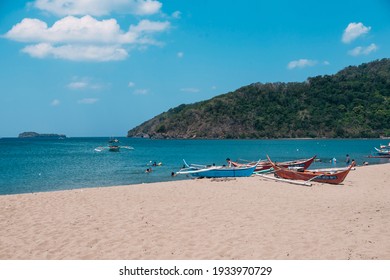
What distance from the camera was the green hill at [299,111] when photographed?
472 ft

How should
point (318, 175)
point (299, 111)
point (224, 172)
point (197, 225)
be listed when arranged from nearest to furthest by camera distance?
point (197, 225) < point (318, 175) < point (224, 172) < point (299, 111)

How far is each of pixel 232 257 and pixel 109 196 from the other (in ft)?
32.9

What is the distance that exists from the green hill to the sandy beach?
139 metres

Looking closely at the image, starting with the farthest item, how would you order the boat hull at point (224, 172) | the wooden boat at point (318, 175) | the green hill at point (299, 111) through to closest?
the green hill at point (299, 111), the boat hull at point (224, 172), the wooden boat at point (318, 175)

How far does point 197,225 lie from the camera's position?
10695mm

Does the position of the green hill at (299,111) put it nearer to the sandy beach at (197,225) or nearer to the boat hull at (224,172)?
the boat hull at (224,172)

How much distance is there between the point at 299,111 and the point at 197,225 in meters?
157

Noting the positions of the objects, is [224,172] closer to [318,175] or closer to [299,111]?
[318,175]

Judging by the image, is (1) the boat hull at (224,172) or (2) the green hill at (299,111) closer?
(1) the boat hull at (224,172)

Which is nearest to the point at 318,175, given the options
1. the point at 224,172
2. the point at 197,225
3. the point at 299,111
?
Result: the point at 224,172

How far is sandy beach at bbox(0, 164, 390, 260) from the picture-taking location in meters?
8.23

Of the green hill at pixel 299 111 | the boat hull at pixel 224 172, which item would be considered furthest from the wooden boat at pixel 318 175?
the green hill at pixel 299 111

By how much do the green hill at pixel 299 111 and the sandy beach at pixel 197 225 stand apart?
138514 millimetres

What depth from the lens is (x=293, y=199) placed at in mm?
15562
